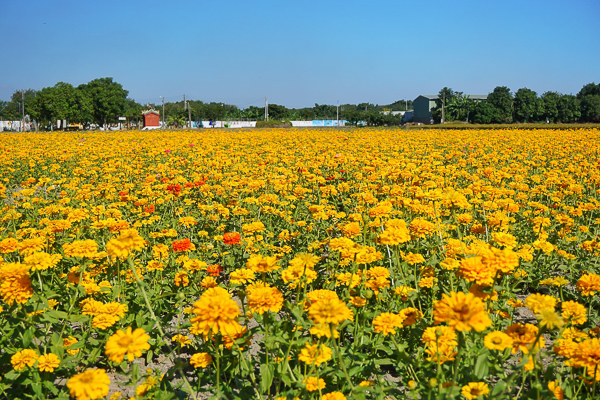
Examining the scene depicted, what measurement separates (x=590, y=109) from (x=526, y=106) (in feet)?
32.2

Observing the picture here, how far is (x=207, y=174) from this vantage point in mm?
7906

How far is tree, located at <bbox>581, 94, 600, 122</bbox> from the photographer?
66938 mm

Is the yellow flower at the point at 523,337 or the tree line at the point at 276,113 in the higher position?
the tree line at the point at 276,113

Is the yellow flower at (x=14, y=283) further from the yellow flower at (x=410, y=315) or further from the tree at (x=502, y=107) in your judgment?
the tree at (x=502, y=107)

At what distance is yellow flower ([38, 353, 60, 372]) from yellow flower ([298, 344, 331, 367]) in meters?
1.25

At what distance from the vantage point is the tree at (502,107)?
69.6 m

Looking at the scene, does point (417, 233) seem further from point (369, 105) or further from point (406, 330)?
point (369, 105)

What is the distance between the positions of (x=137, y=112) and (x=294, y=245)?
237 ft

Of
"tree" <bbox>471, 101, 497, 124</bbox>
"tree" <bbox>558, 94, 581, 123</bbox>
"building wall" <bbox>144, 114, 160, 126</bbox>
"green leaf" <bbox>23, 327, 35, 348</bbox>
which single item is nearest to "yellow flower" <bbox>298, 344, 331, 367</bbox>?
"green leaf" <bbox>23, 327, 35, 348</bbox>

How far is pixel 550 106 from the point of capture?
68.5 meters

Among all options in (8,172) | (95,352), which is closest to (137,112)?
(8,172)

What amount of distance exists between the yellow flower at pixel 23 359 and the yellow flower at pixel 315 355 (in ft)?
4.40

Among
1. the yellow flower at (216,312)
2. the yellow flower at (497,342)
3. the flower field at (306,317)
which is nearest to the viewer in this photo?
the yellow flower at (497,342)

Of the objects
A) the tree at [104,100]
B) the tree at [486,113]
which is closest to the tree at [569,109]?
the tree at [486,113]
